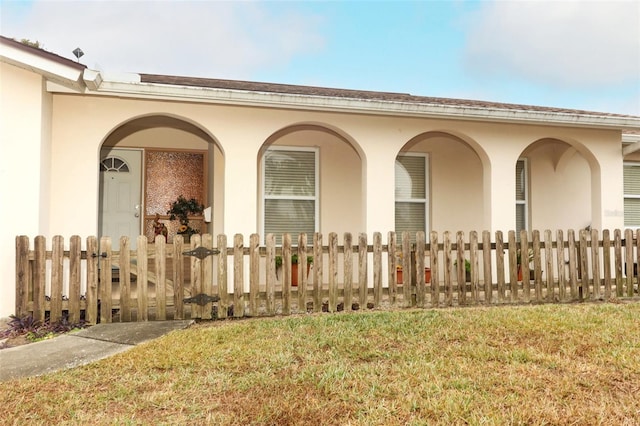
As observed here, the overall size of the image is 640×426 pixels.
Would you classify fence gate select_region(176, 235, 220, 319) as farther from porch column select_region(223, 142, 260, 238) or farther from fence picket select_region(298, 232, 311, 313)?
fence picket select_region(298, 232, 311, 313)

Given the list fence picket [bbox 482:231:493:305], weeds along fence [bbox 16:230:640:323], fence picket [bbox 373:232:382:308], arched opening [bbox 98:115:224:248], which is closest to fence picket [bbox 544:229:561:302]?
weeds along fence [bbox 16:230:640:323]

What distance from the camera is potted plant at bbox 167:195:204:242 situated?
835cm

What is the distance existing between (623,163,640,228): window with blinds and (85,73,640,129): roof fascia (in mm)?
2512

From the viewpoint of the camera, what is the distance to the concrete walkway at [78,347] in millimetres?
3506

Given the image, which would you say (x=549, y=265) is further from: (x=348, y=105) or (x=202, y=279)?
(x=202, y=279)

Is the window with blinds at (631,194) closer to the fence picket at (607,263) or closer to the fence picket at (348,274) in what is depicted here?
the fence picket at (607,263)

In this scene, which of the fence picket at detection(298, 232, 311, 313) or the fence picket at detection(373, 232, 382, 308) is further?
the fence picket at detection(373, 232, 382, 308)

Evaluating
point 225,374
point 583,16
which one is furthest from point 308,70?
point 225,374

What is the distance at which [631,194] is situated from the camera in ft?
31.3

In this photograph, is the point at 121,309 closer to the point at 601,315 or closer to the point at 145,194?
the point at 145,194

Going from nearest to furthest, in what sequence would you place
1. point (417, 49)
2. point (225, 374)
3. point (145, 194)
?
point (225, 374) < point (145, 194) < point (417, 49)

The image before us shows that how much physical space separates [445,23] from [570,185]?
10.3 m

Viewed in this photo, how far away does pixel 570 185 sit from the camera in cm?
941

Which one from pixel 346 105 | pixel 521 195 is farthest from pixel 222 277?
pixel 521 195
